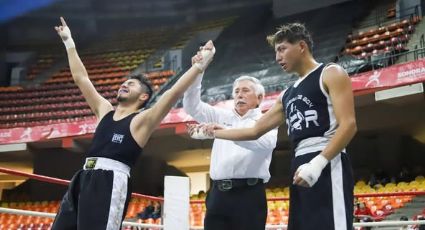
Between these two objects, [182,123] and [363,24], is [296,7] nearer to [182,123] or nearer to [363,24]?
[363,24]

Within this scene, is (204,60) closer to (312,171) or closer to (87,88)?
(87,88)

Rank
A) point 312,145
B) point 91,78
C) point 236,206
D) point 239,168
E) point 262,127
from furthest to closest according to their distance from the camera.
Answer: point 91,78
point 239,168
point 236,206
point 262,127
point 312,145

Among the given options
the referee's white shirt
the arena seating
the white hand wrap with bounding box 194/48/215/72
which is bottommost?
the referee's white shirt

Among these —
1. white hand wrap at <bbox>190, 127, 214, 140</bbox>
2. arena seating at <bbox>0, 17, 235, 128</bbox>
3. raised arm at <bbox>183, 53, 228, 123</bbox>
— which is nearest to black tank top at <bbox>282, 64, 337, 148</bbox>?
white hand wrap at <bbox>190, 127, 214, 140</bbox>

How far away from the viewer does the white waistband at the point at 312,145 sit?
6.55ft

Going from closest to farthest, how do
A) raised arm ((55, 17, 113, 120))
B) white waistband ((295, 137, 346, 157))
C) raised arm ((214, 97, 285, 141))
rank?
white waistband ((295, 137, 346, 157)) → raised arm ((214, 97, 285, 141)) → raised arm ((55, 17, 113, 120))

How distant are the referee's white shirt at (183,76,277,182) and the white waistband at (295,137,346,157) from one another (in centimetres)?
50

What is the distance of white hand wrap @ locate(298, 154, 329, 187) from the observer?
1808 mm

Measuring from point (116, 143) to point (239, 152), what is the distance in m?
0.67

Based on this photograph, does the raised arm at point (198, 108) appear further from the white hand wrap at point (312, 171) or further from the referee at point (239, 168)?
the white hand wrap at point (312, 171)

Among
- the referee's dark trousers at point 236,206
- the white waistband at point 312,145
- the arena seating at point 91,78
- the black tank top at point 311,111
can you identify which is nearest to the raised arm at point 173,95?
the referee's dark trousers at point 236,206

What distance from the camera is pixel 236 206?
257cm

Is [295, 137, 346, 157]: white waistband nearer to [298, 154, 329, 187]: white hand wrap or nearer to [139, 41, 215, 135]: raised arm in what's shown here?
[298, 154, 329, 187]: white hand wrap

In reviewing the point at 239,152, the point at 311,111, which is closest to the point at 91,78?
the point at 239,152
